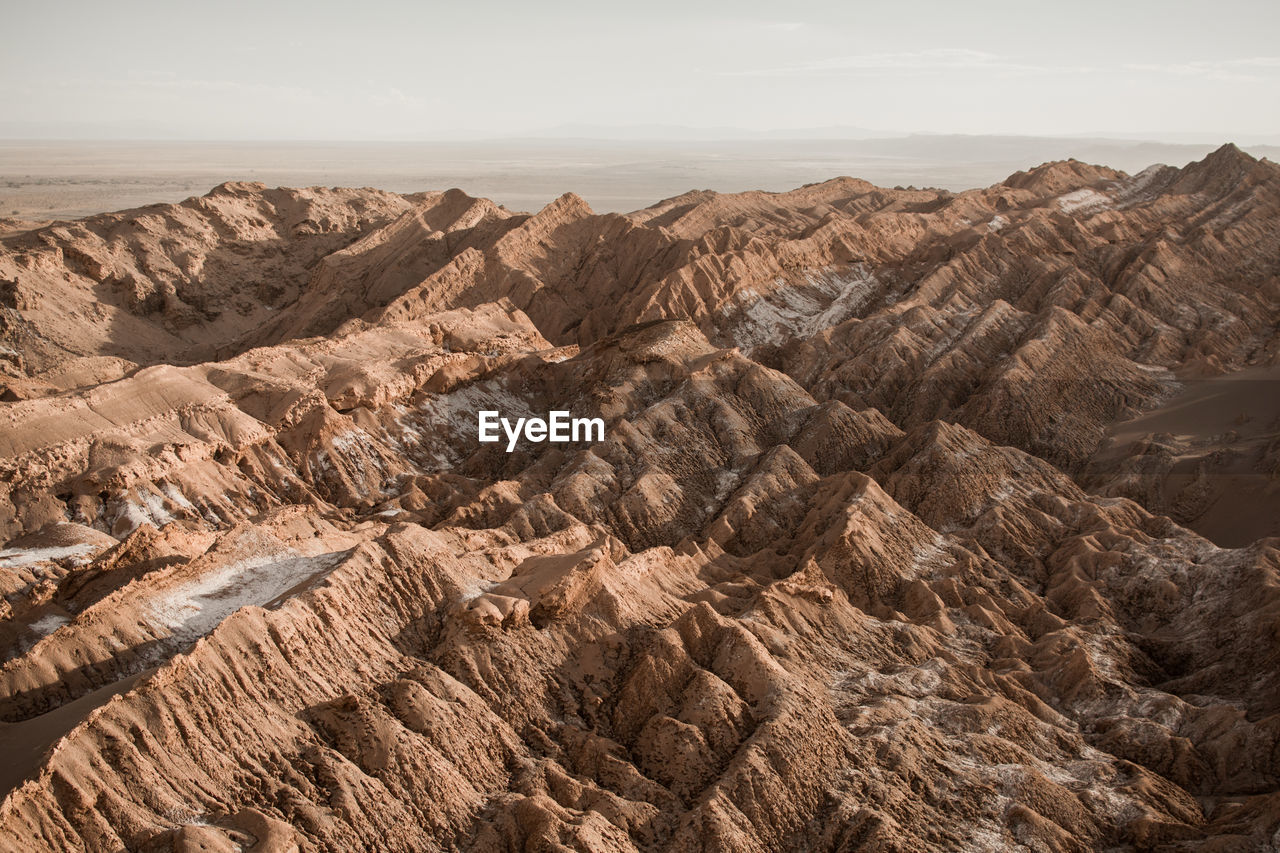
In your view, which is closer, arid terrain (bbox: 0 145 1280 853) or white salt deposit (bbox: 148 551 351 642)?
arid terrain (bbox: 0 145 1280 853)

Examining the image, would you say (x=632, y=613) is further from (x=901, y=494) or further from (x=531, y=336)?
(x=531, y=336)

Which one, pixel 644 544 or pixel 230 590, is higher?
pixel 230 590

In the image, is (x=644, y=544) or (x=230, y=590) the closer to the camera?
(x=230, y=590)

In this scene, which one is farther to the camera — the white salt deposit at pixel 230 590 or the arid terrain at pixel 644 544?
the white salt deposit at pixel 230 590

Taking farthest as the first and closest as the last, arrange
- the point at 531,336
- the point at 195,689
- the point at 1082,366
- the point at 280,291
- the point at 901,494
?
1. the point at 280,291
2. the point at 531,336
3. the point at 1082,366
4. the point at 901,494
5. the point at 195,689

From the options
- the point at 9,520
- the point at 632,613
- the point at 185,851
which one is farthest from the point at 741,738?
the point at 9,520

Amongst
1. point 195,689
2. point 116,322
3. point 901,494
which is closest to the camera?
point 195,689

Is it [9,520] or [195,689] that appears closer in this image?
[195,689]

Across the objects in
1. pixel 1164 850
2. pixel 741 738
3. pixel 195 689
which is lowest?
pixel 1164 850
